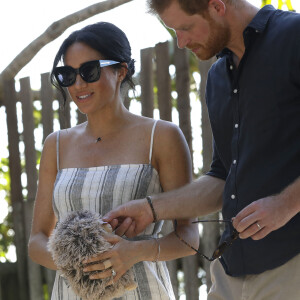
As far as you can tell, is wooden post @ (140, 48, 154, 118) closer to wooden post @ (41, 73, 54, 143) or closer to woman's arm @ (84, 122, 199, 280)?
wooden post @ (41, 73, 54, 143)

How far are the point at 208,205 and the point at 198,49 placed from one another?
1.94 ft

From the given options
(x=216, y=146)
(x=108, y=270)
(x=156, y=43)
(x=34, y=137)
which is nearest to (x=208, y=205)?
(x=216, y=146)

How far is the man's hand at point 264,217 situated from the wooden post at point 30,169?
2871mm

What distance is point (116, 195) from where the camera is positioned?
118 inches

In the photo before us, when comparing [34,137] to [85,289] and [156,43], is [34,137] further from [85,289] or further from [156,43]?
[85,289]

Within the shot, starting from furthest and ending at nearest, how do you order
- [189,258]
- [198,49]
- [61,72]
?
[189,258] → [61,72] → [198,49]

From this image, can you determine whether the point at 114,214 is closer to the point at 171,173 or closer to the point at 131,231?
the point at 131,231

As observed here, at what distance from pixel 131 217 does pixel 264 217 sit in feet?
2.14

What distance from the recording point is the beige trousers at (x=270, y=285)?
2508 millimetres

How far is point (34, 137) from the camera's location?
16.8 feet

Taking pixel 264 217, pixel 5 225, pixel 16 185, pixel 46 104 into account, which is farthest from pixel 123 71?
pixel 5 225

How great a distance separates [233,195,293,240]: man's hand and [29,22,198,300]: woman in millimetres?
624

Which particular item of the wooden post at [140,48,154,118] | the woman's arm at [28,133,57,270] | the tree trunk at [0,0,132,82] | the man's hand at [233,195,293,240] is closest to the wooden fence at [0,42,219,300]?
the wooden post at [140,48,154,118]

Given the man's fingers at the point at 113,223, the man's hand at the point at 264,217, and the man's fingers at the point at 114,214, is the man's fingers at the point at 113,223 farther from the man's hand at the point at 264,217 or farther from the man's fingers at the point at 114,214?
the man's hand at the point at 264,217
